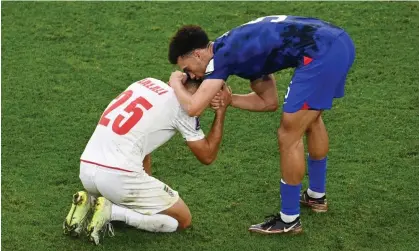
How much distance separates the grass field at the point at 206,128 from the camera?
589cm

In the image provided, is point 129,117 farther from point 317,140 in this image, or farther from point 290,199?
point 317,140

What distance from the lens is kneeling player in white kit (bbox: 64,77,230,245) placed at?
550 centimetres

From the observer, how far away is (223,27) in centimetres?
945

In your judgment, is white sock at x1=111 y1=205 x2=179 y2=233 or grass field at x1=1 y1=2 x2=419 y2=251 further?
grass field at x1=1 y1=2 x2=419 y2=251

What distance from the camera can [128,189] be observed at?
553 cm

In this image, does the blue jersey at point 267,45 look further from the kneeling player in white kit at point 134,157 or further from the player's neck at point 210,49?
the kneeling player in white kit at point 134,157

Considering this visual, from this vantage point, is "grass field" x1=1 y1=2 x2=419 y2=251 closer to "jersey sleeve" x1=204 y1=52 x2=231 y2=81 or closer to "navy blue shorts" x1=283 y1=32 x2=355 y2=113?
"navy blue shorts" x1=283 y1=32 x2=355 y2=113

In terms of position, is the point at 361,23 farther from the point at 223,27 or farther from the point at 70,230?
the point at 70,230

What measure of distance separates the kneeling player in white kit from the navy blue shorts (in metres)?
0.47

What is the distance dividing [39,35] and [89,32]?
0.53 meters

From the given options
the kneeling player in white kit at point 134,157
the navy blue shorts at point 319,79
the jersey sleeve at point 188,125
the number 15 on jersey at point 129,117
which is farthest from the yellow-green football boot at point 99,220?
the navy blue shorts at point 319,79

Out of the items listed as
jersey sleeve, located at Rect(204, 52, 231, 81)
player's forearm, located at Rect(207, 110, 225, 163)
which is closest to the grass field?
player's forearm, located at Rect(207, 110, 225, 163)

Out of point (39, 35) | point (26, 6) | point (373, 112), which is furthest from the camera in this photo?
point (26, 6)

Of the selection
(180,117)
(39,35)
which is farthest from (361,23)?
(180,117)
